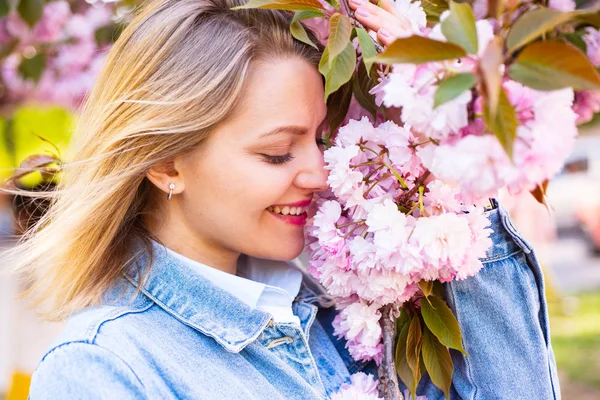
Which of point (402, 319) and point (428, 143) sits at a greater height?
point (428, 143)

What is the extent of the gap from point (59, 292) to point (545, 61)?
3.70ft

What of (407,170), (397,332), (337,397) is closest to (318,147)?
(407,170)

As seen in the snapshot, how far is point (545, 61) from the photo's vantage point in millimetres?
813

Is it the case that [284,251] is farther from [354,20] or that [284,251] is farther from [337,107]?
[354,20]

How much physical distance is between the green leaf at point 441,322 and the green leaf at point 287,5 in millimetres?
587

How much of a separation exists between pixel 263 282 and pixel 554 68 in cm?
102

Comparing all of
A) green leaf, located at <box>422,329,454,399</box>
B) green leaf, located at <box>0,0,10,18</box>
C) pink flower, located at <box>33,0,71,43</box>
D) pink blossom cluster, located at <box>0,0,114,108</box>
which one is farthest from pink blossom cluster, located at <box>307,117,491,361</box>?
pink flower, located at <box>33,0,71,43</box>

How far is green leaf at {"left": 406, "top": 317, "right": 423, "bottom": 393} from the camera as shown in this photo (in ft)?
4.34

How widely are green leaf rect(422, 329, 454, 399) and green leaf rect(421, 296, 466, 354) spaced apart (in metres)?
0.04

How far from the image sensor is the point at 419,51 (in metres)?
0.85

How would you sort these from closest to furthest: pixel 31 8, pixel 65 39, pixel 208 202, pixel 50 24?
1. pixel 208 202
2. pixel 31 8
3. pixel 65 39
4. pixel 50 24

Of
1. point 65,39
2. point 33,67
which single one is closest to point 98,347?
point 33,67

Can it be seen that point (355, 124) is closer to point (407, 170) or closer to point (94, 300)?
point (407, 170)

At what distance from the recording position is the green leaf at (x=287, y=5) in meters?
1.08
